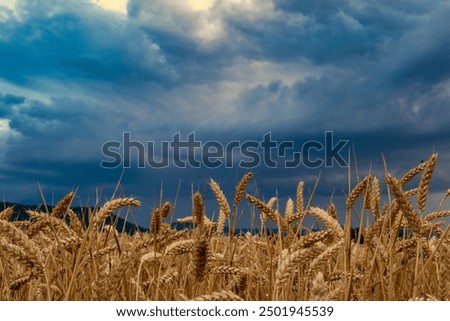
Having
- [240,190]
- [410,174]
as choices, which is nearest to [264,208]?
[240,190]

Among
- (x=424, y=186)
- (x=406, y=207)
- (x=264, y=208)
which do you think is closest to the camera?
(x=406, y=207)

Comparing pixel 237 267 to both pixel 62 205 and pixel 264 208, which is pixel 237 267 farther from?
pixel 62 205

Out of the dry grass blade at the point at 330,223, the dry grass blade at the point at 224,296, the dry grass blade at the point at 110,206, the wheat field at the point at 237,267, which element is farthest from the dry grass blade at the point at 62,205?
the dry grass blade at the point at 224,296

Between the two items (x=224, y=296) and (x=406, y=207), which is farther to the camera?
(x=406, y=207)

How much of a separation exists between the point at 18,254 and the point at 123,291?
956 mm

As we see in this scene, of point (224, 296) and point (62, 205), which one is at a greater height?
point (62, 205)

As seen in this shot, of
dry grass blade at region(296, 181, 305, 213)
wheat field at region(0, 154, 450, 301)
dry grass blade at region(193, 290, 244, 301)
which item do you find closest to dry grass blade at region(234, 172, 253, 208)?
wheat field at region(0, 154, 450, 301)

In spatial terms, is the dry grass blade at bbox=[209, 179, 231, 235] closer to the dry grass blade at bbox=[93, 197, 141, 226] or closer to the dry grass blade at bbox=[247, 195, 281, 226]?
the dry grass blade at bbox=[247, 195, 281, 226]

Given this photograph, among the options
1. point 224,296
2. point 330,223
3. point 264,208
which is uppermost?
point 264,208

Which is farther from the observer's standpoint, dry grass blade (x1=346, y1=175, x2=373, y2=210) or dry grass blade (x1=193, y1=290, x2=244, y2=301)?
dry grass blade (x1=346, y1=175, x2=373, y2=210)

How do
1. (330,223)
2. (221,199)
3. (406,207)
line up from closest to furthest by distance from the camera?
(406,207) → (330,223) → (221,199)

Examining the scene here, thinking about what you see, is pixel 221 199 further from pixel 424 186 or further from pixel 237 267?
pixel 424 186
